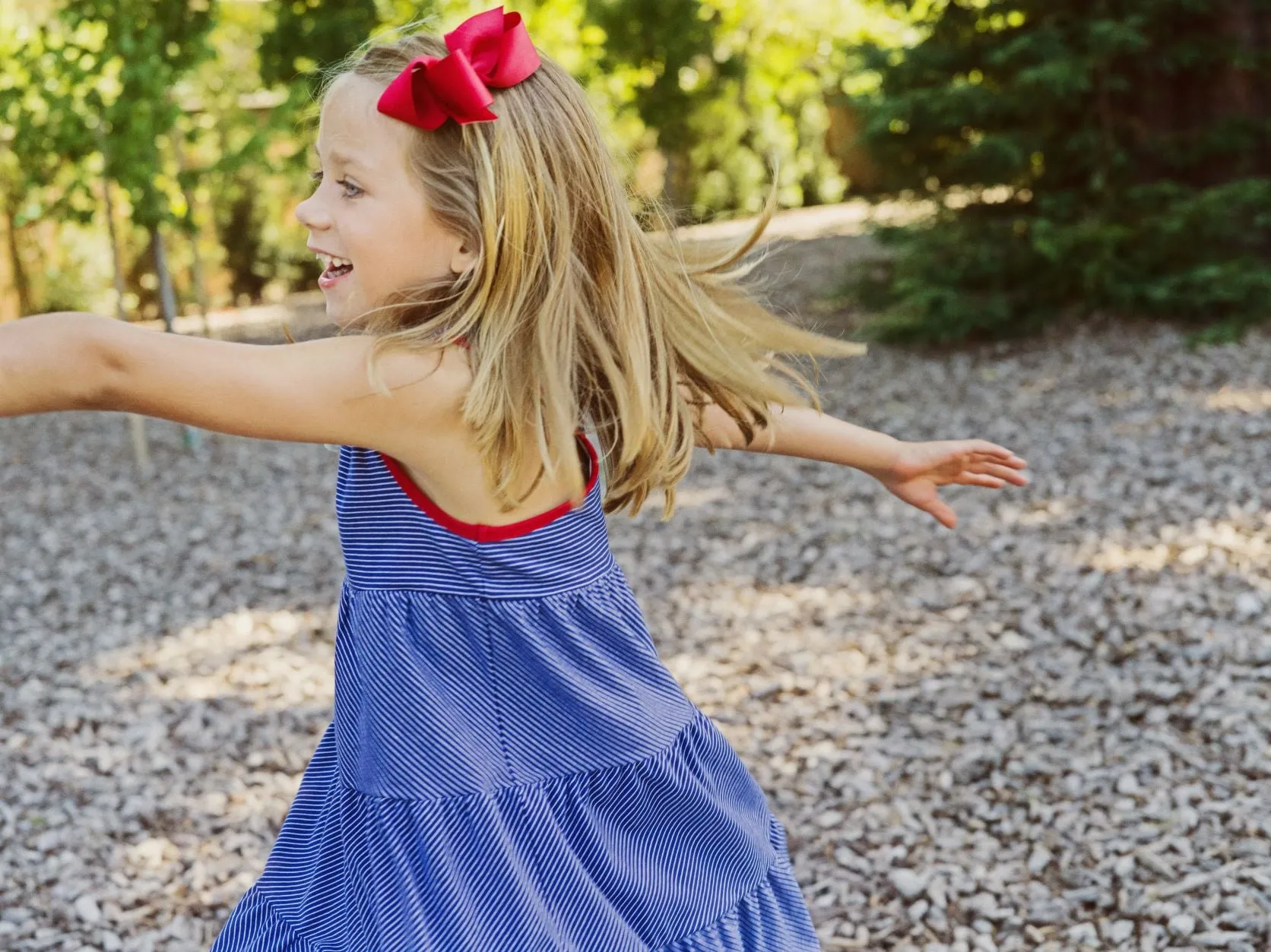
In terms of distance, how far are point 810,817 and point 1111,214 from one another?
5.70 m

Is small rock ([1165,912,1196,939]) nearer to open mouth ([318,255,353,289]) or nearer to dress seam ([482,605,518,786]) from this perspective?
dress seam ([482,605,518,786])

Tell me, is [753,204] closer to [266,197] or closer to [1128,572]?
[266,197]

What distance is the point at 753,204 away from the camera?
58.6ft

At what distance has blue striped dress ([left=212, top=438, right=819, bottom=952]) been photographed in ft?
4.72

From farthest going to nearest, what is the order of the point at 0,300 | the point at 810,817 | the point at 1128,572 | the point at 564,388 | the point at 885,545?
the point at 0,300 < the point at 885,545 < the point at 1128,572 < the point at 810,817 < the point at 564,388

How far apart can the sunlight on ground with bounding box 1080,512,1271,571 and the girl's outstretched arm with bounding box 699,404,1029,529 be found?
2.63 m

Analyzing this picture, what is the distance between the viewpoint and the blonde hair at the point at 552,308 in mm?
1421

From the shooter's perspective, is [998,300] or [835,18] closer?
[998,300]

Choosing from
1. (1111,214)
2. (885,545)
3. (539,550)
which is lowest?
(885,545)

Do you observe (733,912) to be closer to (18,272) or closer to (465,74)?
(465,74)

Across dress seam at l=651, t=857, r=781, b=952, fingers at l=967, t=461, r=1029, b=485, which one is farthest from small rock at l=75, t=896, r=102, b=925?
fingers at l=967, t=461, r=1029, b=485

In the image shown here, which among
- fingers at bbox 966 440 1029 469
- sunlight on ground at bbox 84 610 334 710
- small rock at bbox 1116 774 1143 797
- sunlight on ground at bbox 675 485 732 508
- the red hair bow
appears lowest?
sunlight on ground at bbox 675 485 732 508

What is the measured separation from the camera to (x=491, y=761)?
1460 millimetres

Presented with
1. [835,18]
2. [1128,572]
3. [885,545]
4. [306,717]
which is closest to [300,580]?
[306,717]
